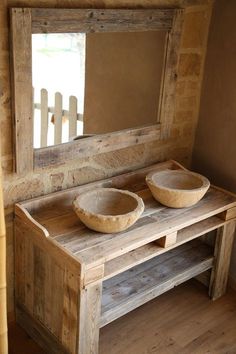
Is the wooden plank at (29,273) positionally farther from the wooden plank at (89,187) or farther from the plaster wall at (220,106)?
the plaster wall at (220,106)

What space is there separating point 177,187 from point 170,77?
582 millimetres

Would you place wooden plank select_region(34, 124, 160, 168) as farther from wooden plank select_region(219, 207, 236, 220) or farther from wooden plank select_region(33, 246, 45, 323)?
wooden plank select_region(219, 207, 236, 220)

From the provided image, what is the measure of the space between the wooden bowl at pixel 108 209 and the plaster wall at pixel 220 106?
69 centimetres

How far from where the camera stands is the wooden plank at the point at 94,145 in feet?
7.11

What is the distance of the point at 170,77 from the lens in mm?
2535

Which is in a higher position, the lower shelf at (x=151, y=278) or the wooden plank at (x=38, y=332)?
the lower shelf at (x=151, y=278)

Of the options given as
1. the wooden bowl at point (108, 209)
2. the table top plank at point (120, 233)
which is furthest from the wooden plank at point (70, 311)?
the wooden bowl at point (108, 209)

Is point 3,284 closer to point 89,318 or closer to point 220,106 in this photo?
point 89,318

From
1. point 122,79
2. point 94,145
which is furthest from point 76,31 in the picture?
point 94,145

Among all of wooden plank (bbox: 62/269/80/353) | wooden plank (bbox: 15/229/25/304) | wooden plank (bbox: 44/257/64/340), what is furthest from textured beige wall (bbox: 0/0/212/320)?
wooden plank (bbox: 62/269/80/353)

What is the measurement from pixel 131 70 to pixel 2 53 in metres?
0.75

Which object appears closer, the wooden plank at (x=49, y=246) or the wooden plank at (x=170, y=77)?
the wooden plank at (x=49, y=246)

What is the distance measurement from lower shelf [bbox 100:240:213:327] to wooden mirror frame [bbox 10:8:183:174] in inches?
25.3

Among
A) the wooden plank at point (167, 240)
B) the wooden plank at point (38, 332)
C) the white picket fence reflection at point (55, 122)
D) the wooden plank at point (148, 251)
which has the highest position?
the white picket fence reflection at point (55, 122)
